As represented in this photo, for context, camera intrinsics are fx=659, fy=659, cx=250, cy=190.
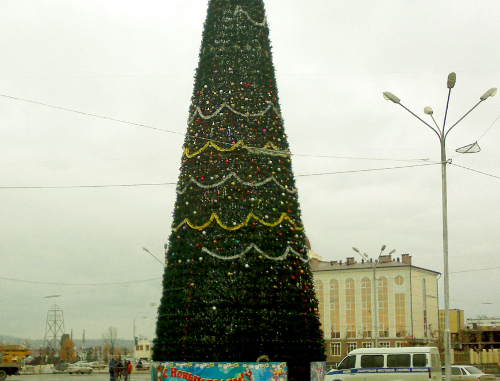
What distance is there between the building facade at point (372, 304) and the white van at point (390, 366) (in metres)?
68.7

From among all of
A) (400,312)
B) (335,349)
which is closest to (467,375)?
(400,312)

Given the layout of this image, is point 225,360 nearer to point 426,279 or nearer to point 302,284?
point 302,284

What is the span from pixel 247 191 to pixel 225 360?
4.01m

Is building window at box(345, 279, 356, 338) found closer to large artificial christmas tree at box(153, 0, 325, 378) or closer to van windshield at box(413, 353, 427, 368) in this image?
van windshield at box(413, 353, 427, 368)

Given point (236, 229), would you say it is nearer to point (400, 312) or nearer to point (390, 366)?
point (390, 366)

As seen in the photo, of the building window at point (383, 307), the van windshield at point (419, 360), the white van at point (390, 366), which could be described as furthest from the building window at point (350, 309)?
the van windshield at point (419, 360)

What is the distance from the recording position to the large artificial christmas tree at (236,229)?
50.6ft

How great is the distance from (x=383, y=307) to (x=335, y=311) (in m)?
7.06

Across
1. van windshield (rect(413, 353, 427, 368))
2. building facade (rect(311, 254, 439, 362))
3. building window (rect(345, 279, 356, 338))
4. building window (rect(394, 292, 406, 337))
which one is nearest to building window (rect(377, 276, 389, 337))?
building facade (rect(311, 254, 439, 362))

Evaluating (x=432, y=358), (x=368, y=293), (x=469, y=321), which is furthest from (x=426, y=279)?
(x=432, y=358)

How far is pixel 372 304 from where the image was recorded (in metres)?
89.9

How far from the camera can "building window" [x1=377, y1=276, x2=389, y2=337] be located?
88500 mm

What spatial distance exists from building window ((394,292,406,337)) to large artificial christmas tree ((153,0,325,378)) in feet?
244

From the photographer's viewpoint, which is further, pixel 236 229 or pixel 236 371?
pixel 236 229
